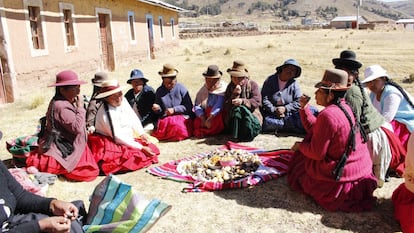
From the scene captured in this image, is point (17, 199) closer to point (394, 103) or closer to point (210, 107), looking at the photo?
point (210, 107)

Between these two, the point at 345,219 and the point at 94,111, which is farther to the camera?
the point at 94,111

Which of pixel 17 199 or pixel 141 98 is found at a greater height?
pixel 141 98

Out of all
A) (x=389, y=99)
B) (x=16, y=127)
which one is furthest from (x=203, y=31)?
(x=389, y=99)

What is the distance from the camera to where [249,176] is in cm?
444

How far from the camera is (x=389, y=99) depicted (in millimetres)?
4445

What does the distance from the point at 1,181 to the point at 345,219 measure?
308cm

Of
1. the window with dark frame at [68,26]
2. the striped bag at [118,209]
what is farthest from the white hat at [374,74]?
the window with dark frame at [68,26]

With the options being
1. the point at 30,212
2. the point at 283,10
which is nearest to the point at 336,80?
the point at 30,212

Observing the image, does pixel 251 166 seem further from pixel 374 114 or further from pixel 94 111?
pixel 94 111

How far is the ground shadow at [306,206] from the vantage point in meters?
3.45

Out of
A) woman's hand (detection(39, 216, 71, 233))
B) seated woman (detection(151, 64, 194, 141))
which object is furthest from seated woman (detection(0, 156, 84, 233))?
seated woman (detection(151, 64, 194, 141))

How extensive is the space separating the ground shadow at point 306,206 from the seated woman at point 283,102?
6.13 feet

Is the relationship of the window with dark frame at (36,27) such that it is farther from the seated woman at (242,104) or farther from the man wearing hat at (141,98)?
the seated woman at (242,104)

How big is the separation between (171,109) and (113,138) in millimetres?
1504
